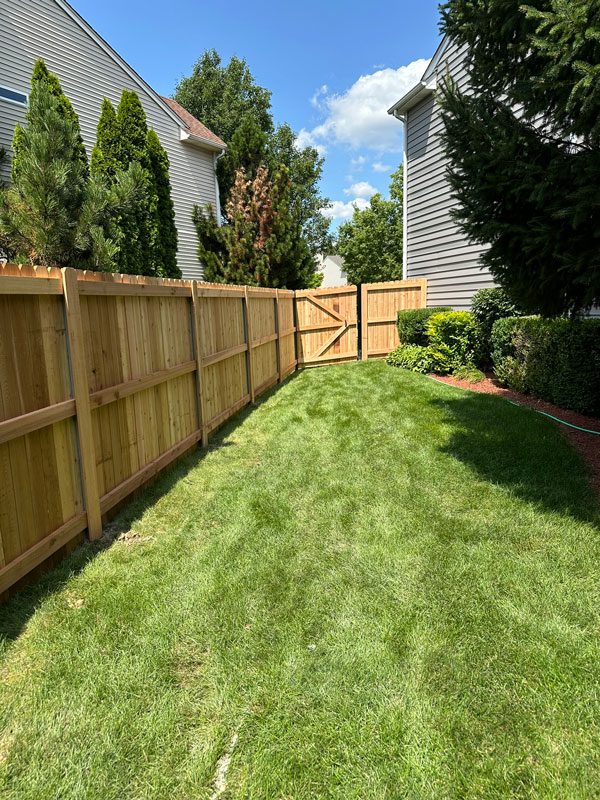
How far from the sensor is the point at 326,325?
37.3 ft

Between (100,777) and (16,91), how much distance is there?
11552 millimetres

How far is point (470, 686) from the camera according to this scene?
6.24 feet

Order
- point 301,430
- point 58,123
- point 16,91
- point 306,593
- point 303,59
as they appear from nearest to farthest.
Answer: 1. point 306,593
2. point 301,430
3. point 58,123
4. point 16,91
5. point 303,59

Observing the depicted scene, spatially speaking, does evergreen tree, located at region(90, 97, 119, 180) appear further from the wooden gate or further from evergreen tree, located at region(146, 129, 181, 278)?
the wooden gate

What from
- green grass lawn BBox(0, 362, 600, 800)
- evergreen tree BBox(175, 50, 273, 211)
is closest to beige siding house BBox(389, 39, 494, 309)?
green grass lawn BBox(0, 362, 600, 800)

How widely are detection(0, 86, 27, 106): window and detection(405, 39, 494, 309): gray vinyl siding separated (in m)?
8.27

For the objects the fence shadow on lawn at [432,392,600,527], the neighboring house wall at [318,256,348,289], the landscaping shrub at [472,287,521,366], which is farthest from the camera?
the neighboring house wall at [318,256,348,289]

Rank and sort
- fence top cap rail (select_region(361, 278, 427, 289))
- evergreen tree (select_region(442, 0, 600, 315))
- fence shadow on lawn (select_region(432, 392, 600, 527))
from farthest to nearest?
fence top cap rail (select_region(361, 278, 427, 289)), fence shadow on lawn (select_region(432, 392, 600, 527)), evergreen tree (select_region(442, 0, 600, 315))

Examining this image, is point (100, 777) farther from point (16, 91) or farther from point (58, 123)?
point (16, 91)

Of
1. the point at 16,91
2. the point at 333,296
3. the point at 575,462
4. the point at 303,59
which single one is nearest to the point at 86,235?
the point at 16,91

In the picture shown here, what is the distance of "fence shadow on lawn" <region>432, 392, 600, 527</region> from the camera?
3.56 meters

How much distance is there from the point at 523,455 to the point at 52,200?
291 inches

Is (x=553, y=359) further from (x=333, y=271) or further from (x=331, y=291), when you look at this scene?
(x=333, y=271)

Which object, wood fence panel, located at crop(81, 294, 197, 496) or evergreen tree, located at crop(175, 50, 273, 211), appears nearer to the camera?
wood fence panel, located at crop(81, 294, 197, 496)
